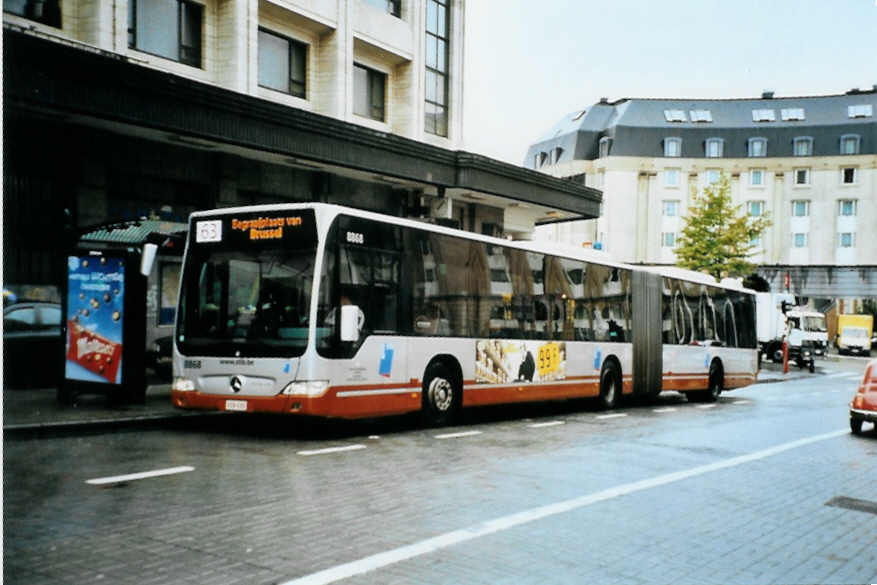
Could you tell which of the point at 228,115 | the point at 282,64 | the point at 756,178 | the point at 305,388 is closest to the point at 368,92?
the point at 282,64

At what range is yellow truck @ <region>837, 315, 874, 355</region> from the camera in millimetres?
60125

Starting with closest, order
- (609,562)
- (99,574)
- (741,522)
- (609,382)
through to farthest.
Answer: (99,574) → (609,562) → (741,522) → (609,382)

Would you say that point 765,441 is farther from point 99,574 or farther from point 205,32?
point 205,32

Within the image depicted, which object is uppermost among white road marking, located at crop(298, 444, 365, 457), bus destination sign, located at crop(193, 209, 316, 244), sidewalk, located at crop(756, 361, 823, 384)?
bus destination sign, located at crop(193, 209, 316, 244)

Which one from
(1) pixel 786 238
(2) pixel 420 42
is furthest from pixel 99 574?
(1) pixel 786 238

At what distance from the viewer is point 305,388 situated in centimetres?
1054

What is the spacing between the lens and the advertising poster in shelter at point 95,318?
13016 millimetres

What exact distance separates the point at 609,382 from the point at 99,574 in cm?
1423

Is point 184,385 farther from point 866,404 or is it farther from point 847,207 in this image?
point 847,207

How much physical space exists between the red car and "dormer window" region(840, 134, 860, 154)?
6673 cm

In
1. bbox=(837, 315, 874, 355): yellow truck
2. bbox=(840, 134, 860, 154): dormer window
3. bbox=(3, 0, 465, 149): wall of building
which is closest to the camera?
bbox=(3, 0, 465, 149): wall of building

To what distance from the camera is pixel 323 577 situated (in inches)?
197

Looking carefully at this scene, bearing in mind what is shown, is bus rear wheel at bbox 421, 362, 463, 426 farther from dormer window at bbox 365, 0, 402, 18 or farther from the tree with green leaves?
the tree with green leaves

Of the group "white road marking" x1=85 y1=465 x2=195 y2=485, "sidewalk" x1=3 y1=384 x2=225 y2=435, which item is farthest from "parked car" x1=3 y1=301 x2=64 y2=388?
"white road marking" x1=85 y1=465 x2=195 y2=485
